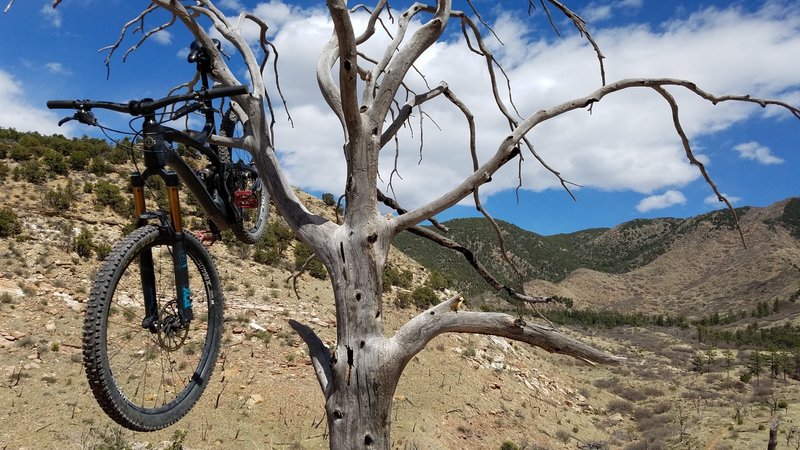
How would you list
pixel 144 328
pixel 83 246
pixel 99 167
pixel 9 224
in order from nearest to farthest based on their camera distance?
1. pixel 144 328
2. pixel 9 224
3. pixel 83 246
4. pixel 99 167

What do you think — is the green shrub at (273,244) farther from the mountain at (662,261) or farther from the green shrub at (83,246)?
the mountain at (662,261)

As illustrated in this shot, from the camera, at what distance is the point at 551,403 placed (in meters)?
18.2

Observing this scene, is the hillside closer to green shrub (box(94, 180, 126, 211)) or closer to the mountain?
green shrub (box(94, 180, 126, 211))

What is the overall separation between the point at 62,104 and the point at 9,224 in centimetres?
1233

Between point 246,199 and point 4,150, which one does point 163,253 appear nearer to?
point 246,199

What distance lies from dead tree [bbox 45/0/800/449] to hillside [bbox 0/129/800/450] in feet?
3.98

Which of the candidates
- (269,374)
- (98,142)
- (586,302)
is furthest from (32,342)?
(586,302)

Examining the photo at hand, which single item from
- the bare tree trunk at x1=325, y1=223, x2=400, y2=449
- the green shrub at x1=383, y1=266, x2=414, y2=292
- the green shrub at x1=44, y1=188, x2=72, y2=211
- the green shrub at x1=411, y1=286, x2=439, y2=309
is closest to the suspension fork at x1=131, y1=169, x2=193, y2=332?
the bare tree trunk at x1=325, y1=223, x2=400, y2=449

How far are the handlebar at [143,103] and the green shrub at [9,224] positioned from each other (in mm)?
12149

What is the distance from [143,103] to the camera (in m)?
3.68

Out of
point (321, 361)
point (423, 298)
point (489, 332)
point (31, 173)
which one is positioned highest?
point (31, 173)

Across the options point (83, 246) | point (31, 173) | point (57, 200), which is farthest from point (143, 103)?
point (31, 173)

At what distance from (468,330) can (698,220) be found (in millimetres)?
117424

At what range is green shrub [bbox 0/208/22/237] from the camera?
13.5m
